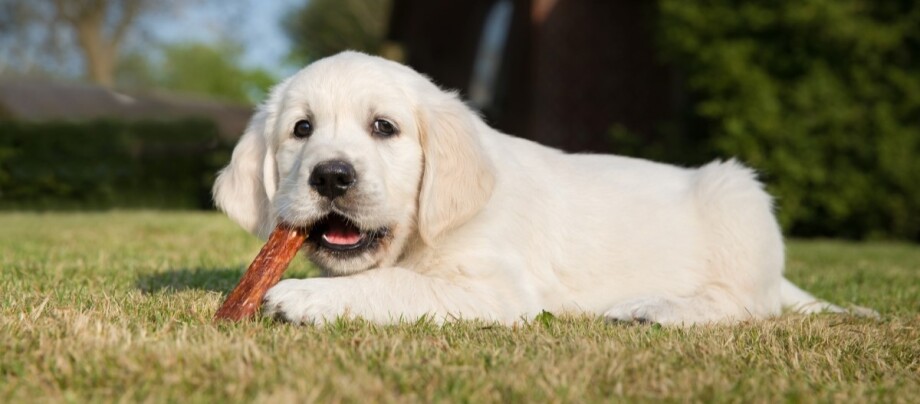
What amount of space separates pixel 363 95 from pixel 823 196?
30.6ft

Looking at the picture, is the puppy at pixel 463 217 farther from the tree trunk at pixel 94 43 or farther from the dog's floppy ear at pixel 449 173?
the tree trunk at pixel 94 43

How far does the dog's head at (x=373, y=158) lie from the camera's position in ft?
12.6

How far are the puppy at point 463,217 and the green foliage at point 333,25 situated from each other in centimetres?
3625

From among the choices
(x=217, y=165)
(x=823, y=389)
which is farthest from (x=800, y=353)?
(x=217, y=165)

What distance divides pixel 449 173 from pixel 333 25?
1594 inches

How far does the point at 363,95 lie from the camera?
4.06 m

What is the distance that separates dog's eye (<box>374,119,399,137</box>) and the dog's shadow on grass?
1.29 metres

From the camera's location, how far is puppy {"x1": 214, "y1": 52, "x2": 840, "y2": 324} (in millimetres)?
3820

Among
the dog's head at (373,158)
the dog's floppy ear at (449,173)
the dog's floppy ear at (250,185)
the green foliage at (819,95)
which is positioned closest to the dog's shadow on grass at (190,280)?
the dog's floppy ear at (250,185)

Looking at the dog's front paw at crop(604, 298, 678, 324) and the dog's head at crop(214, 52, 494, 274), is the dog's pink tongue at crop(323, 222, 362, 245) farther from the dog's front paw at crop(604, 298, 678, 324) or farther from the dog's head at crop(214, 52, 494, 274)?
the dog's front paw at crop(604, 298, 678, 324)

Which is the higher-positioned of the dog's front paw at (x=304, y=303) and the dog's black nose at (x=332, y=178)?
the dog's black nose at (x=332, y=178)

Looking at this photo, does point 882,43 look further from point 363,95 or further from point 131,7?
point 131,7

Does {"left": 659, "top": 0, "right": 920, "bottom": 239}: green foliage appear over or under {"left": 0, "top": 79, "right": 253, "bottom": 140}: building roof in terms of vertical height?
over

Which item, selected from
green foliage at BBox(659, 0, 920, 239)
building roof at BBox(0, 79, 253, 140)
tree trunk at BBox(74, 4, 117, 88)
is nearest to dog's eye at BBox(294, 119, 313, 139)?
green foliage at BBox(659, 0, 920, 239)
